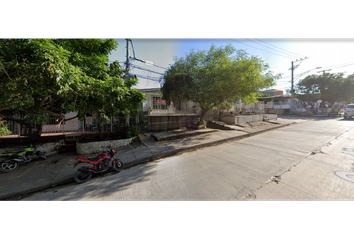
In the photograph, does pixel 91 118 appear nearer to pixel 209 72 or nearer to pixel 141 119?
pixel 141 119

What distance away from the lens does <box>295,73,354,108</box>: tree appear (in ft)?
74.2

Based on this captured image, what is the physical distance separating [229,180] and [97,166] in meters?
3.88

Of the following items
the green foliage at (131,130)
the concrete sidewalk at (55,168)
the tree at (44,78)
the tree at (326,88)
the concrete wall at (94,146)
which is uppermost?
the tree at (326,88)

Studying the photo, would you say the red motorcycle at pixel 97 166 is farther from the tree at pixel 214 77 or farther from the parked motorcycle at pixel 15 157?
the tree at pixel 214 77

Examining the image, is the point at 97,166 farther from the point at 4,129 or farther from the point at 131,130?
the point at 4,129

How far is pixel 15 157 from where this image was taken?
174 inches

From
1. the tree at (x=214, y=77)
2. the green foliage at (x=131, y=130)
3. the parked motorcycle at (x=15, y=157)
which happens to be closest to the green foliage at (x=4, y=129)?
the parked motorcycle at (x=15, y=157)

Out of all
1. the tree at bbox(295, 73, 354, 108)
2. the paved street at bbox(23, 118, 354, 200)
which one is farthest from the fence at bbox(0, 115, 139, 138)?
the tree at bbox(295, 73, 354, 108)

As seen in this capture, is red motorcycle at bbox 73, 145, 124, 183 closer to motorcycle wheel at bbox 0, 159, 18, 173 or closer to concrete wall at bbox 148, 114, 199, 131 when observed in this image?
motorcycle wheel at bbox 0, 159, 18, 173

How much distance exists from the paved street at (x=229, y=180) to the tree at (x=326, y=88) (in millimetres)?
30935

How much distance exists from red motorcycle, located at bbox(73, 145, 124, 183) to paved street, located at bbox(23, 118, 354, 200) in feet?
0.73

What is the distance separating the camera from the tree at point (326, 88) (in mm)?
22625

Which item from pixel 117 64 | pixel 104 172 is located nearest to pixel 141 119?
pixel 117 64

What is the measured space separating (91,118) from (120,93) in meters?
4.40
